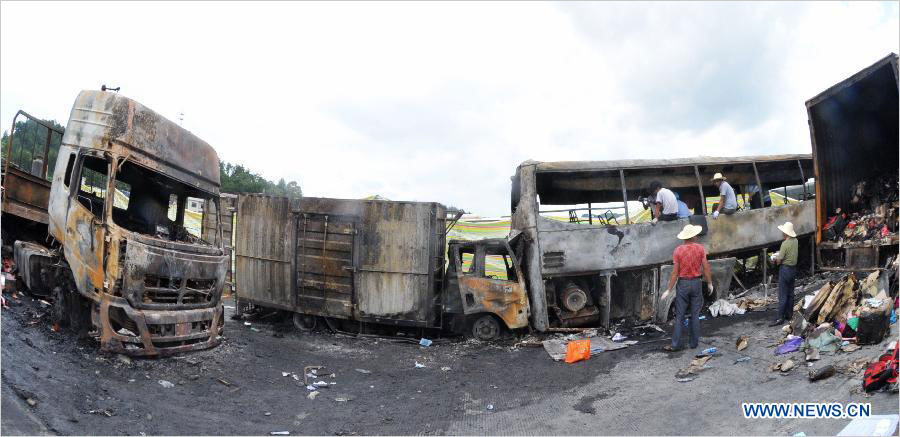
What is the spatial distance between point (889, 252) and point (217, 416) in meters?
7.38

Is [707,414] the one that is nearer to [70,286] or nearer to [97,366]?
[97,366]

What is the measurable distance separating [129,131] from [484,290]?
16.5ft

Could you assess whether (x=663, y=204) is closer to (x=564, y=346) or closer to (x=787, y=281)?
(x=787, y=281)

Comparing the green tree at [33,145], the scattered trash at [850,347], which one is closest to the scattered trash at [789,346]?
the scattered trash at [850,347]

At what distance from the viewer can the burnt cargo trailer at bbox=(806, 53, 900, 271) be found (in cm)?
646

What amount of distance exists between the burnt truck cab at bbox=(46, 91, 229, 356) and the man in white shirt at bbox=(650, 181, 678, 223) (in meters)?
6.19

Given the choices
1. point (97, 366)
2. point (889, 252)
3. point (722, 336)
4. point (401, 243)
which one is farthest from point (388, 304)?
point (889, 252)

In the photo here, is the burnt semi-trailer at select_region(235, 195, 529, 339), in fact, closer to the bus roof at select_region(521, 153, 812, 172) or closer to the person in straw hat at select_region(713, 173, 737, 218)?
the bus roof at select_region(521, 153, 812, 172)

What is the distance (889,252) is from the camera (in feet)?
20.5

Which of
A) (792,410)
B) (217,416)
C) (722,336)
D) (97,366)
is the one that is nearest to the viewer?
(792,410)

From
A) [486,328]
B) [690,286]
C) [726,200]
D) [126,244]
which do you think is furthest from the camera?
→ [726,200]

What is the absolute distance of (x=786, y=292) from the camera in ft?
22.0

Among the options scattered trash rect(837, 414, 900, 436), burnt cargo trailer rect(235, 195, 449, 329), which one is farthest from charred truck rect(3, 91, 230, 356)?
scattered trash rect(837, 414, 900, 436)

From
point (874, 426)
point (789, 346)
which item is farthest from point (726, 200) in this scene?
point (874, 426)
